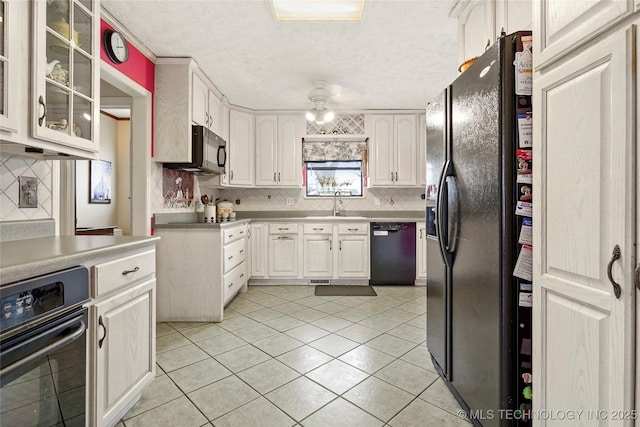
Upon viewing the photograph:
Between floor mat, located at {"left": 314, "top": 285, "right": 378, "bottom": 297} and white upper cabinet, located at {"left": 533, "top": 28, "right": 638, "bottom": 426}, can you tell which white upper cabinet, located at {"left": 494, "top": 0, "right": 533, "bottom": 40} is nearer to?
white upper cabinet, located at {"left": 533, "top": 28, "right": 638, "bottom": 426}

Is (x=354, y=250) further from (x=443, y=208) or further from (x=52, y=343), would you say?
(x=52, y=343)

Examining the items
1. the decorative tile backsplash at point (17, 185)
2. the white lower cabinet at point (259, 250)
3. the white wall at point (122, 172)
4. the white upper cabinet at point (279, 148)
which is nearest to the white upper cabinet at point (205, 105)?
the white upper cabinet at point (279, 148)

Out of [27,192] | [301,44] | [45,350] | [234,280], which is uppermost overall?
[301,44]

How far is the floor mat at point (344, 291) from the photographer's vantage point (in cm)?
374

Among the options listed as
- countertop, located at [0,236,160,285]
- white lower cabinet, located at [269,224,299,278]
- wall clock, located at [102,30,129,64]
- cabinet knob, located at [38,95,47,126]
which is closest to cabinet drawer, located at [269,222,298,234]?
white lower cabinet, located at [269,224,299,278]

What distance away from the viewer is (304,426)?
149 centimetres

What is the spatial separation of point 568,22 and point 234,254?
3125 millimetres

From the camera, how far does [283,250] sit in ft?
13.7

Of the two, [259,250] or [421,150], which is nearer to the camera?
[259,250]

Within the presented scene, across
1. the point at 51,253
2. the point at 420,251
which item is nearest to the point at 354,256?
the point at 420,251

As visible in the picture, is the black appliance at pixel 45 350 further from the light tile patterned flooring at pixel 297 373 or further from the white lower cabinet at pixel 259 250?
the white lower cabinet at pixel 259 250

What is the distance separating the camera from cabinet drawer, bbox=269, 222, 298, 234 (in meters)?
4.17

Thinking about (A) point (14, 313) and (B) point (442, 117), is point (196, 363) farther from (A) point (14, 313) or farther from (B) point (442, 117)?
(B) point (442, 117)

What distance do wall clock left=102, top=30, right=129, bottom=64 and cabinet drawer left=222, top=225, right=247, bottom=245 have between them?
5.25 feet
